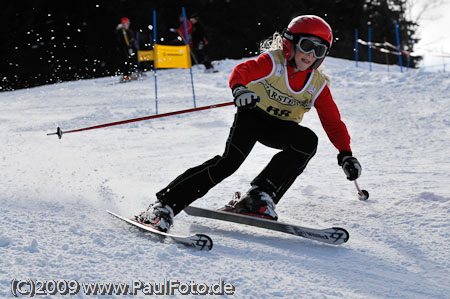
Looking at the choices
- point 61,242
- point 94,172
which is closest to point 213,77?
point 94,172

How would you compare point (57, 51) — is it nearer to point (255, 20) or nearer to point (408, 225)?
point (255, 20)

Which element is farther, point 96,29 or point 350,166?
point 96,29

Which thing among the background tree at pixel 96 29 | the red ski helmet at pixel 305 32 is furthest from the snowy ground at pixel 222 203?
the background tree at pixel 96 29

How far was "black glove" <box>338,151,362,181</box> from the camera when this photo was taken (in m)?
2.87

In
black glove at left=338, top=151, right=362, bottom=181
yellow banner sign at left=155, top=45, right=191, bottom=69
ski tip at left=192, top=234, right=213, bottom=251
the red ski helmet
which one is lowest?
ski tip at left=192, top=234, right=213, bottom=251

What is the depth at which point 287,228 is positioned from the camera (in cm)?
267

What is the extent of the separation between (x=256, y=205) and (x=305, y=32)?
104 centimetres

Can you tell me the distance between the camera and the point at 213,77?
12641mm

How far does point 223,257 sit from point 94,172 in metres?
2.61

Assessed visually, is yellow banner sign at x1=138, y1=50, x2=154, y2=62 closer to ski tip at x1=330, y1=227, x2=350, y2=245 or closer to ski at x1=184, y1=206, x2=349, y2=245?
ski at x1=184, y1=206, x2=349, y2=245

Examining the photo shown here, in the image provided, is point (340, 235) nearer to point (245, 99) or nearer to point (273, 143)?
point (273, 143)

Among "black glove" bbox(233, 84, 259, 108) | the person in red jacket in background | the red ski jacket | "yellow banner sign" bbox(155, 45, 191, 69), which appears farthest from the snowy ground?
"yellow banner sign" bbox(155, 45, 191, 69)

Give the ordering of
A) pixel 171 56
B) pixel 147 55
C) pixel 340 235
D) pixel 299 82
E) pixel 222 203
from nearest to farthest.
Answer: pixel 340 235
pixel 299 82
pixel 222 203
pixel 171 56
pixel 147 55

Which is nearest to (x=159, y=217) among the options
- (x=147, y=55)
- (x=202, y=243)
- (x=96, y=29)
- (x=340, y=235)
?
(x=202, y=243)
